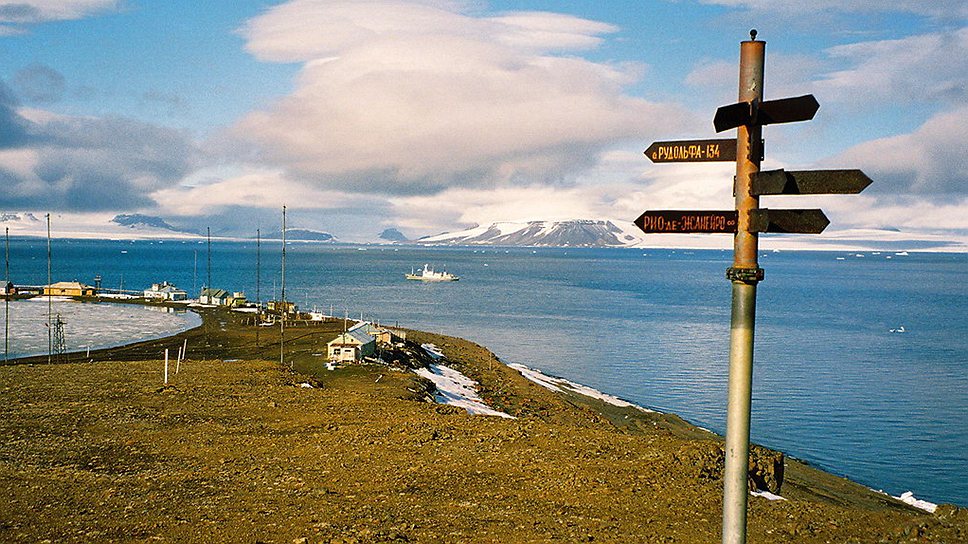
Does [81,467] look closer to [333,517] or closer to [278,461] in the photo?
[278,461]

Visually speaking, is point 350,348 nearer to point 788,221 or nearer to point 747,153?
point 747,153

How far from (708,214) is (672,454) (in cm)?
1509

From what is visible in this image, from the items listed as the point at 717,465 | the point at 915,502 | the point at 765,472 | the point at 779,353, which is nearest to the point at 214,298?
the point at 779,353

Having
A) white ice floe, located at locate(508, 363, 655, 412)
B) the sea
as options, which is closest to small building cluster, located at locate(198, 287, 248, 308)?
the sea

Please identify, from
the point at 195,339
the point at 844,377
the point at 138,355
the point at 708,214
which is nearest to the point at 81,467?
the point at 708,214

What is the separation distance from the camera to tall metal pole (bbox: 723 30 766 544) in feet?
25.2

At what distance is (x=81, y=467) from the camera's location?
18469 millimetres

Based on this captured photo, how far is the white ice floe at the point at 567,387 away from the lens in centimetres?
5253

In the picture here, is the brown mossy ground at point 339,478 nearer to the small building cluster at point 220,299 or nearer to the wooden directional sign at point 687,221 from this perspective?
the wooden directional sign at point 687,221

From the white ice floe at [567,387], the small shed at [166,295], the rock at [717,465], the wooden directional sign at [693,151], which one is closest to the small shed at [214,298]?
the small shed at [166,295]

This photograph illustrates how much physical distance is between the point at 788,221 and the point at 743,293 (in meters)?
0.90

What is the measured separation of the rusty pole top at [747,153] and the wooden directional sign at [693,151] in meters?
0.12

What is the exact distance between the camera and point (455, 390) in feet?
150

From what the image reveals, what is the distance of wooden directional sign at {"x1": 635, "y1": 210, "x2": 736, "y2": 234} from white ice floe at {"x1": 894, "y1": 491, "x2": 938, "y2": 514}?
32.3 m
